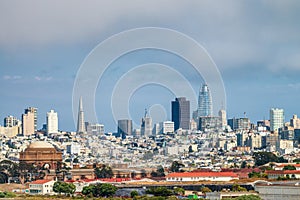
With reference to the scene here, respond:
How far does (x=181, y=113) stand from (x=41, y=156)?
73.7 meters

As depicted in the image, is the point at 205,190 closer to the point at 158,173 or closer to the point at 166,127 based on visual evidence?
the point at 158,173

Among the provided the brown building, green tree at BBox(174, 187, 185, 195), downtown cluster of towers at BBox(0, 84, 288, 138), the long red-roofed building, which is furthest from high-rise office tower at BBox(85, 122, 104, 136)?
green tree at BBox(174, 187, 185, 195)

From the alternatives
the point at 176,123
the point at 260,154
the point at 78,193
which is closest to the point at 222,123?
the point at 176,123

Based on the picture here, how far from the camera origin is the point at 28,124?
156 metres

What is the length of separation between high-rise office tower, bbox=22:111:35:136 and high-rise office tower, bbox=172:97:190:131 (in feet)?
78.5

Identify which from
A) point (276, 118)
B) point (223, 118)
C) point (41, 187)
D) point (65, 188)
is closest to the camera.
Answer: point (65, 188)

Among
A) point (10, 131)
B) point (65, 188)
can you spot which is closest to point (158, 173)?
point (65, 188)

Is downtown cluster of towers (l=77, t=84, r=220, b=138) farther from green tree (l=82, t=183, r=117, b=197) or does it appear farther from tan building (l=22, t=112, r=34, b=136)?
green tree (l=82, t=183, r=117, b=197)

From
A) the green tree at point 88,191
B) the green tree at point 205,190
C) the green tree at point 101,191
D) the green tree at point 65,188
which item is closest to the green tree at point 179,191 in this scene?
the green tree at point 205,190

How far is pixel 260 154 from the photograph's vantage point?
283 ft

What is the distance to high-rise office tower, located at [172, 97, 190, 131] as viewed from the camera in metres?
151

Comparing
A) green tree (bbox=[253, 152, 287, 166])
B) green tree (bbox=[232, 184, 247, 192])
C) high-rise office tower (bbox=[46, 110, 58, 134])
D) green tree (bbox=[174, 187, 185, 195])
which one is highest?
high-rise office tower (bbox=[46, 110, 58, 134])

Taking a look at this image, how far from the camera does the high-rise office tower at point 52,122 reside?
161625 mm

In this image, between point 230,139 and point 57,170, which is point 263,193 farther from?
point 230,139
